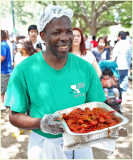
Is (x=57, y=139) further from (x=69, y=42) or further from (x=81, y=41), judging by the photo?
(x=81, y=41)

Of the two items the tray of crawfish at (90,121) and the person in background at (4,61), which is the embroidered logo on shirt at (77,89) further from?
the person in background at (4,61)

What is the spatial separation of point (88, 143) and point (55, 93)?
54 cm

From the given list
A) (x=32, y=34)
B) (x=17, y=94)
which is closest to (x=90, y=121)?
(x=17, y=94)

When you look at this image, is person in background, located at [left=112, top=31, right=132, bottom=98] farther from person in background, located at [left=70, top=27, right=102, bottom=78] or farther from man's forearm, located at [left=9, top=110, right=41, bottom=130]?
Answer: man's forearm, located at [left=9, top=110, right=41, bottom=130]

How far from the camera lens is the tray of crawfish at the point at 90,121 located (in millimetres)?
1494

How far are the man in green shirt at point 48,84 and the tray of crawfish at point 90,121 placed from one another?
0.12m

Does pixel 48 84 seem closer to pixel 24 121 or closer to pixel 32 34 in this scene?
pixel 24 121

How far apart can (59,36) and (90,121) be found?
2.80ft

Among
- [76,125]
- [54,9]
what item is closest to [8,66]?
[54,9]

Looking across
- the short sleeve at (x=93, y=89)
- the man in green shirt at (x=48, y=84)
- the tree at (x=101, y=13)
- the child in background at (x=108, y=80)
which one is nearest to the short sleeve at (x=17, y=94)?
the man in green shirt at (x=48, y=84)

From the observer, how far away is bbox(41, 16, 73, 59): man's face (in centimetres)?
168

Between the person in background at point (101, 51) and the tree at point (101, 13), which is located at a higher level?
the tree at point (101, 13)

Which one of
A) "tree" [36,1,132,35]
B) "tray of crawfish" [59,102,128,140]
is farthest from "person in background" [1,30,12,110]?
"tree" [36,1,132,35]

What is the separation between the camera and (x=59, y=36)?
167cm
